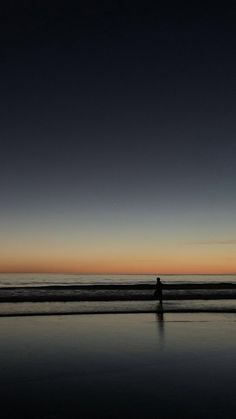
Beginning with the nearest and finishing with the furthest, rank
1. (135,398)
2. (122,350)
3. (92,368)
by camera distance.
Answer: (135,398) < (92,368) < (122,350)

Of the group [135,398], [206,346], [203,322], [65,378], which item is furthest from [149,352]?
[203,322]

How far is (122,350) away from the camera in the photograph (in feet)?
41.1

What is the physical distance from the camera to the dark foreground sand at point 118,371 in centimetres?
722

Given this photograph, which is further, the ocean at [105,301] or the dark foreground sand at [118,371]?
the ocean at [105,301]

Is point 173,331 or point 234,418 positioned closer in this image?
point 234,418

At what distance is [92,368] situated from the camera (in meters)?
10.3

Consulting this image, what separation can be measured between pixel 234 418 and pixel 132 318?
14742mm

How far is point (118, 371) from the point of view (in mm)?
9961

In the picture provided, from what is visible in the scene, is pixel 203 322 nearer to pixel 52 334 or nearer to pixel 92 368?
pixel 52 334

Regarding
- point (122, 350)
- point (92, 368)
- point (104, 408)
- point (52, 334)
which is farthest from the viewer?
point (52, 334)

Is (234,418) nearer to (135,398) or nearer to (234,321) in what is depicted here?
(135,398)

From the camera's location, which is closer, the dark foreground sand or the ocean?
the dark foreground sand

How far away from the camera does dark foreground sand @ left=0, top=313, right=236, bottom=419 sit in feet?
23.7

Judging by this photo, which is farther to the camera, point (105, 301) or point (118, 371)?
point (105, 301)
